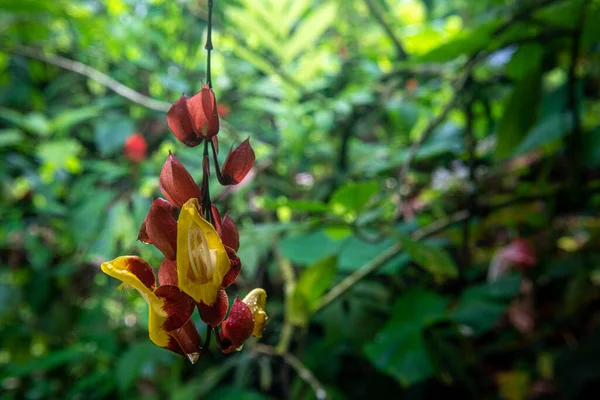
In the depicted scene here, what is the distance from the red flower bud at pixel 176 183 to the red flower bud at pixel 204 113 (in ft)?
0.08

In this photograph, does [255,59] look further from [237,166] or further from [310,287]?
[237,166]

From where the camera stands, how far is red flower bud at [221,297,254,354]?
25 cm

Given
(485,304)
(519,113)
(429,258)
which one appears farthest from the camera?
(485,304)

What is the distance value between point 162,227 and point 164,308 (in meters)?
0.05

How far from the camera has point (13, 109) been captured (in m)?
1.49

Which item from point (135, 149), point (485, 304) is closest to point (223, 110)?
point (135, 149)

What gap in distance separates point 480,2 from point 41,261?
1376 millimetres

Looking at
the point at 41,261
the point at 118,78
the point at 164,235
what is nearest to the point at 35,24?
the point at 118,78

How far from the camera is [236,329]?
10.1 inches

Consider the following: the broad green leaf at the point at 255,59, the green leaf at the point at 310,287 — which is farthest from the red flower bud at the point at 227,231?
the broad green leaf at the point at 255,59

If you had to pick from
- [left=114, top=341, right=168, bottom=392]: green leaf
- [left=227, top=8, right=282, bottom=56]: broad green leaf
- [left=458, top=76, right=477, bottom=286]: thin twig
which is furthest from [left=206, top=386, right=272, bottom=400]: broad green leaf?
[left=227, top=8, right=282, bottom=56]: broad green leaf

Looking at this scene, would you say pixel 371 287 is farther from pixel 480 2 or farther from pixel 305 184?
pixel 480 2

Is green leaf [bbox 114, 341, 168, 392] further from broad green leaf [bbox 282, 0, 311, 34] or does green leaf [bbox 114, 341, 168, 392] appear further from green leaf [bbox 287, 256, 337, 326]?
broad green leaf [bbox 282, 0, 311, 34]

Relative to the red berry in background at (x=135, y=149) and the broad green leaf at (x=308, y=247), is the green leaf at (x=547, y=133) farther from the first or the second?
the red berry in background at (x=135, y=149)
